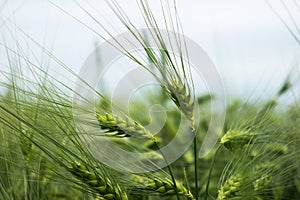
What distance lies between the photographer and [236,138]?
0.86 metres

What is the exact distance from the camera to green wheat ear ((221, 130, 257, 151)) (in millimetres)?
853

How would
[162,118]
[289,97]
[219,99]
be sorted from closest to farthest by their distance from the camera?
[219,99]
[289,97]
[162,118]

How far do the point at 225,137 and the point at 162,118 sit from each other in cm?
45

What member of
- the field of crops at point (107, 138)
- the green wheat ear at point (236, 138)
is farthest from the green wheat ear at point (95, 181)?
the green wheat ear at point (236, 138)

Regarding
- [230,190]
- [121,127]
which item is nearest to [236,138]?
[230,190]

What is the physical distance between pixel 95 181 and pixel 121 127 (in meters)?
0.08

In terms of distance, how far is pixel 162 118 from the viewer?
4.23 feet

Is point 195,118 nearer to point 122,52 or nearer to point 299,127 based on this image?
point 122,52

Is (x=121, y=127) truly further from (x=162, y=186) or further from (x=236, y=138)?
(x=236, y=138)

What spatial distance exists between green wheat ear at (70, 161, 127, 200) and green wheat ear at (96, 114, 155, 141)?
0.06 metres

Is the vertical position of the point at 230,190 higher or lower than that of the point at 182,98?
lower

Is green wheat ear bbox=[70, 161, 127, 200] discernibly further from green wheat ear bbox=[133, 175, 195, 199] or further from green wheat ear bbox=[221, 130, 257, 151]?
green wheat ear bbox=[221, 130, 257, 151]

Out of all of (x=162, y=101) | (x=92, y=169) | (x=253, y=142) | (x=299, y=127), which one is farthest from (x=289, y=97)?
(x=92, y=169)

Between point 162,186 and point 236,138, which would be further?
point 236,138
